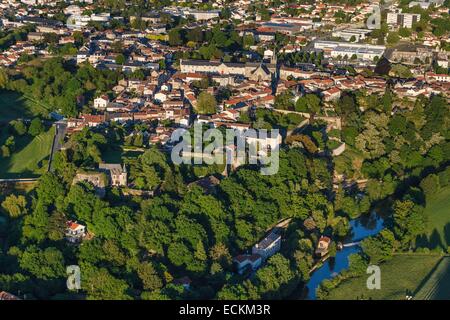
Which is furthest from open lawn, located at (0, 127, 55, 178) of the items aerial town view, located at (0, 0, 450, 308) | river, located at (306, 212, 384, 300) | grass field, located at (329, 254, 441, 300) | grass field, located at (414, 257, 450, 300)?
grass field, located at (414, 257, 450, 300)

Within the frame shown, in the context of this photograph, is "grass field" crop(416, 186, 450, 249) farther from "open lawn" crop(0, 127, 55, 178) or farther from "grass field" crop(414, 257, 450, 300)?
"open lawn" crop(0, 127, 55, 178)

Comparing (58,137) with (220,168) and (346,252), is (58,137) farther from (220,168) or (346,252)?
(346,252)

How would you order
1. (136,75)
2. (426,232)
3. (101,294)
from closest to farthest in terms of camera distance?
(101,294), (426,232), (136,75)

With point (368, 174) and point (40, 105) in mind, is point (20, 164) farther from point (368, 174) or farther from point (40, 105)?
point (368, 174)

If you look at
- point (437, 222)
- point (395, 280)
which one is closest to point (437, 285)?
point (395, 280)

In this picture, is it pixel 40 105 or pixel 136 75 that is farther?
pixel 136 75

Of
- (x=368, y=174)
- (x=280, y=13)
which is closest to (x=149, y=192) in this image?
(x=368, y=174)

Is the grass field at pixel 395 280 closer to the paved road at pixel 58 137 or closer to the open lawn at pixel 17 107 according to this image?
the paved road at pixel 58 137
